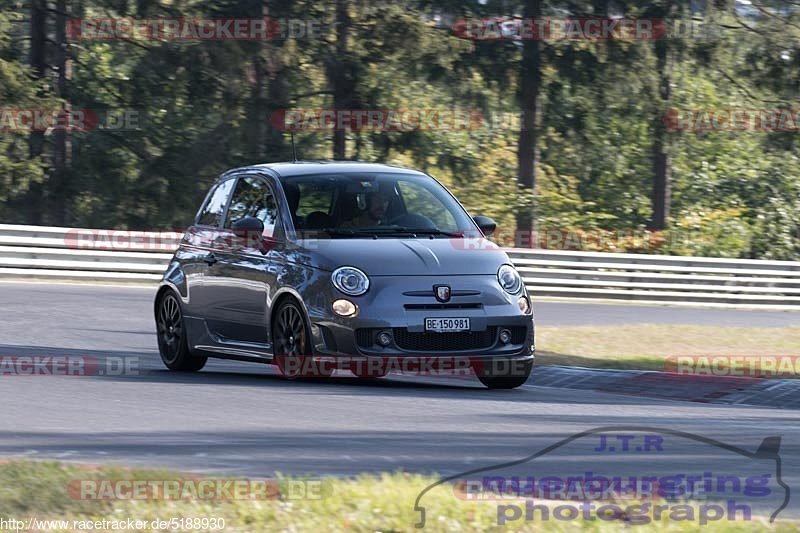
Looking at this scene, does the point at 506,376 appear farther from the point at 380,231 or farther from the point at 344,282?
the point at 344,282

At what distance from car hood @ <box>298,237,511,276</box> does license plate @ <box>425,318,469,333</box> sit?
35 centimetres

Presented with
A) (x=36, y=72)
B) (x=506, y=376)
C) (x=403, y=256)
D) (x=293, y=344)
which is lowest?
(x=506, y=376)

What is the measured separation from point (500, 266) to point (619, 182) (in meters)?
34.5

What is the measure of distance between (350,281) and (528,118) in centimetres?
2595

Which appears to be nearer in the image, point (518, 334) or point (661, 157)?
point (518, 334)

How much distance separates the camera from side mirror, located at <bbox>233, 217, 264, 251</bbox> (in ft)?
39.3

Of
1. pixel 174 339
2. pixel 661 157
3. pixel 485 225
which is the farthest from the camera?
pixel 661 157

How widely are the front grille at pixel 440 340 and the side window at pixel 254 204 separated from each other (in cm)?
161

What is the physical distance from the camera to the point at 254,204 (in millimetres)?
12656

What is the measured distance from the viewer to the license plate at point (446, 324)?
11.2 metres

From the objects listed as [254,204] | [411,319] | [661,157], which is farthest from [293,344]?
[661,157]

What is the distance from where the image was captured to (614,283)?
2794cm
